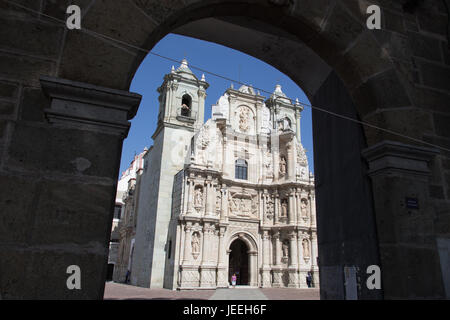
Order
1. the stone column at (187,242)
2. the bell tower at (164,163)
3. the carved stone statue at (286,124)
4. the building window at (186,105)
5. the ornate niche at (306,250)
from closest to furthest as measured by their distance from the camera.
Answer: the stone column at (187,242) → the bell tower at (164,163) → the ornate niche at (306,250) → the building window at (186,105) → the carved stone statue at (286,124)

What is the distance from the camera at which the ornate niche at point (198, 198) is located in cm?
2025

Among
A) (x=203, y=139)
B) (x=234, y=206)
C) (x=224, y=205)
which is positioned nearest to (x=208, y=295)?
(x=224, y=205)

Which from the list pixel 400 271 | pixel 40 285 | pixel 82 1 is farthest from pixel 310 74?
pixel 40 285

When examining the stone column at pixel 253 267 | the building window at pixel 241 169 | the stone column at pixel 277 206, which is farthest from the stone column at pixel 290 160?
the stone column at pixel 253 267

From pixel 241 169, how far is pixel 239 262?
6.61 m

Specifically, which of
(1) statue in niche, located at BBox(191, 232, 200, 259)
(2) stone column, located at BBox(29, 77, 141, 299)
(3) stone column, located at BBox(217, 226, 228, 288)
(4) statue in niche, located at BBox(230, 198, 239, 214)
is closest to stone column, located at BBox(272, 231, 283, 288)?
(4) statue in niche, located at BBox(230, 198, 239, 214)

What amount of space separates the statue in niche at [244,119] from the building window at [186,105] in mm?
4063

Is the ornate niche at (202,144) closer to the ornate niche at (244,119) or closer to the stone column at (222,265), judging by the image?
the ornate niche at (244,119)

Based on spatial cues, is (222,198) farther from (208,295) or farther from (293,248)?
(208,295)

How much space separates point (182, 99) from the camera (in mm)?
24531

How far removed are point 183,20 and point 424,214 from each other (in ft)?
10.5

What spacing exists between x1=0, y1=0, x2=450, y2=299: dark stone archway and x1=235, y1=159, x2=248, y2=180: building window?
731 inches

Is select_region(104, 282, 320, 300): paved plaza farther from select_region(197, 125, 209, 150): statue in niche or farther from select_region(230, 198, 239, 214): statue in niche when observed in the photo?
select_region(197, 125, 209, 150): statue in niche

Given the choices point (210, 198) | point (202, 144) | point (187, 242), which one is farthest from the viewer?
point (202, 144)
